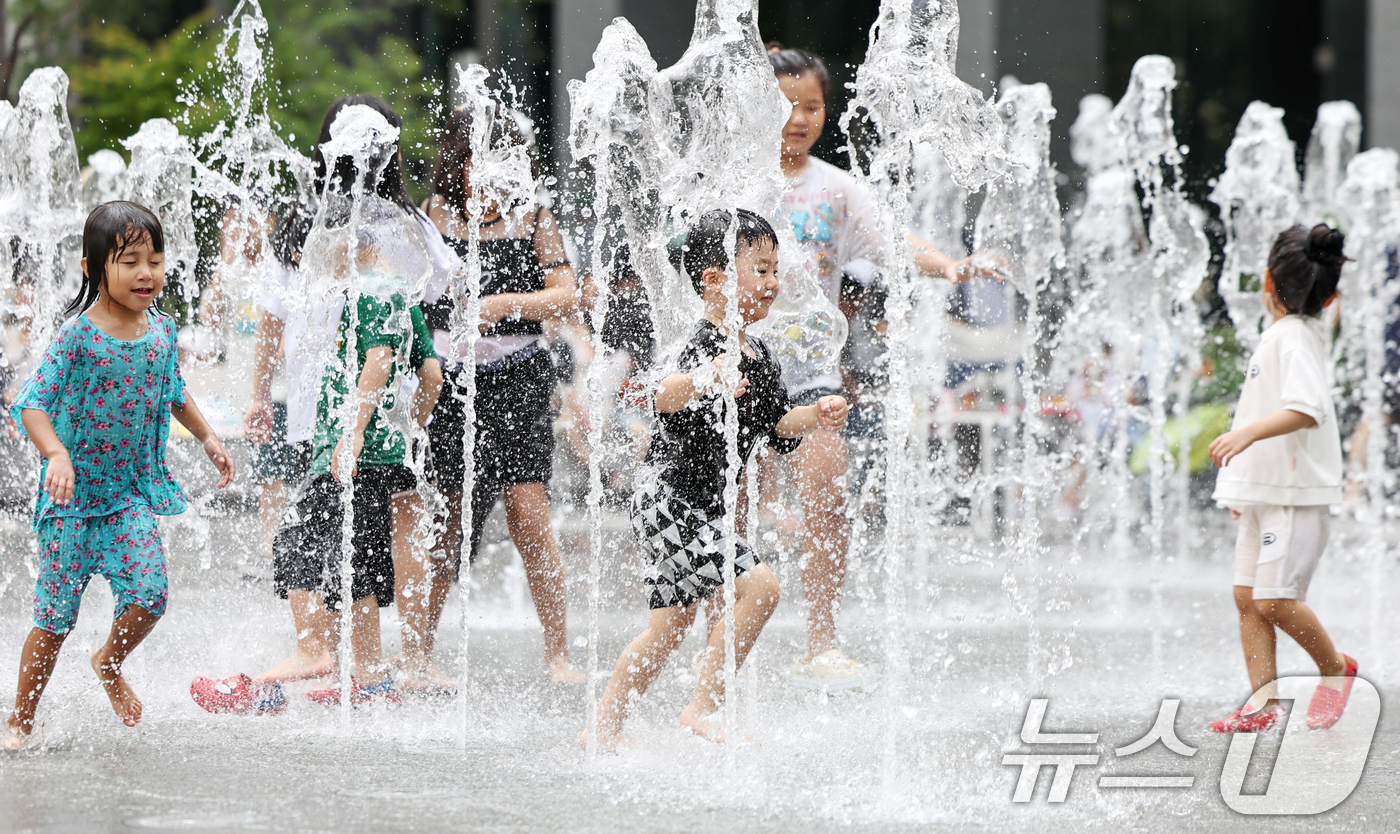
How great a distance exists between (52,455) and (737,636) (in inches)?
57.3

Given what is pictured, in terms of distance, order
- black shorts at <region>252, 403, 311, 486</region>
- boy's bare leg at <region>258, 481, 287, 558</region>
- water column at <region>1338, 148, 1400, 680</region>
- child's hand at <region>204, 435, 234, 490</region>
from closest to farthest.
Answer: child's hand at <region>204, 435, 234, 490</region>
black shorts at <region>252, 403, 311, 486</region>
boy's bare leg at <region>258, 481, 287, 558</region>
water column at <region>1338, 148, 1400, 680</region>

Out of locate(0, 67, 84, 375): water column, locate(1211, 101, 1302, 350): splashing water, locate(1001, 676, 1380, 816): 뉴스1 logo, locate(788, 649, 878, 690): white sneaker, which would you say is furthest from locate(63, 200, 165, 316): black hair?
locate(1211, 101, 1302, 350): splashing water

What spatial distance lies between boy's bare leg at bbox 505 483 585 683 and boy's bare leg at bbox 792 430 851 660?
25.7 inches

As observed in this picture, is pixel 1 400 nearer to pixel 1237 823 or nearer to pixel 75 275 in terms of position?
pixel 75 275

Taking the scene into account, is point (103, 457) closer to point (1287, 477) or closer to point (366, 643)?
point (366, 643)

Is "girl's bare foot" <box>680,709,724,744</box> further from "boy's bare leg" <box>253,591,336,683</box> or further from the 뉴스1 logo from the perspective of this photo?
"boy's bare leg" <box>253,591,336,683</box>

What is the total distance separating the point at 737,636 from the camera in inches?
130

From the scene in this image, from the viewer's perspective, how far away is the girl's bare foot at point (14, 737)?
10.7ft

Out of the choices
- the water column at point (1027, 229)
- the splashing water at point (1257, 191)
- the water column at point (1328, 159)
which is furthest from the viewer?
the water column at point (1328, 159)

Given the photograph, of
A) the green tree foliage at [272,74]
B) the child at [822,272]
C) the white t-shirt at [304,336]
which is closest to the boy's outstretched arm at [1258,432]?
the child at [822,272]

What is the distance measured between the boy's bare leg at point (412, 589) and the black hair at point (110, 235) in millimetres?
969

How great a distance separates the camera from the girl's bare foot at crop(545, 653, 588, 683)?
13.6ft

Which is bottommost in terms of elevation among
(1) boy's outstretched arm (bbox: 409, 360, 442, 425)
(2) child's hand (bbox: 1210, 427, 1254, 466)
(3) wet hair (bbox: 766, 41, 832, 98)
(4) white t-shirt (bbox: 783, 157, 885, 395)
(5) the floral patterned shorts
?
(5) the floral patterned shorts

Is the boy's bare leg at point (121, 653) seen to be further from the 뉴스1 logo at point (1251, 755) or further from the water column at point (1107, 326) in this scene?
the water column at point (1107, 326)
